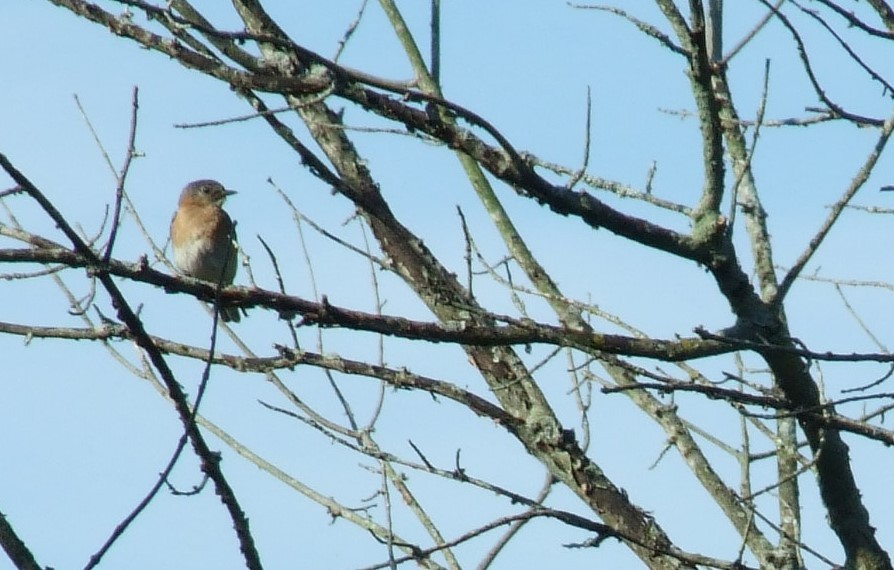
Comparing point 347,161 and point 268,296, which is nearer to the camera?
point 268,296

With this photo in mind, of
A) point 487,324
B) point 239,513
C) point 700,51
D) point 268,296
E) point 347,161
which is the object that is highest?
point 347,161

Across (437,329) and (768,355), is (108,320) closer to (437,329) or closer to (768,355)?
(437,329)

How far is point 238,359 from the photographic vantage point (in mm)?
4141

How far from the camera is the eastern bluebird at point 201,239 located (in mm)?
9344

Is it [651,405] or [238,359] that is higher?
[651,405]

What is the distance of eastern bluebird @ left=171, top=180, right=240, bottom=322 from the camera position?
9.34m

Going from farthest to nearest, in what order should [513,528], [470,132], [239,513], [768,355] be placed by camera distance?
[513,528]
[768,355]
[470,132]
[239,513]

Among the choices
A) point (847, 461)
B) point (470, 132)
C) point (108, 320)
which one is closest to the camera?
point (470, 132)

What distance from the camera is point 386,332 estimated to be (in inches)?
127

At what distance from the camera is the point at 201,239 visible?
9.38m

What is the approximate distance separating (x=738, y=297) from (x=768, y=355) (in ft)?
0.51

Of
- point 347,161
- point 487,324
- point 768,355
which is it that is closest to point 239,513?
point 487,324

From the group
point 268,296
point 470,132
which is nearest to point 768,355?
point 470,132

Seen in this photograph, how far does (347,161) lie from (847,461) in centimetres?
214
